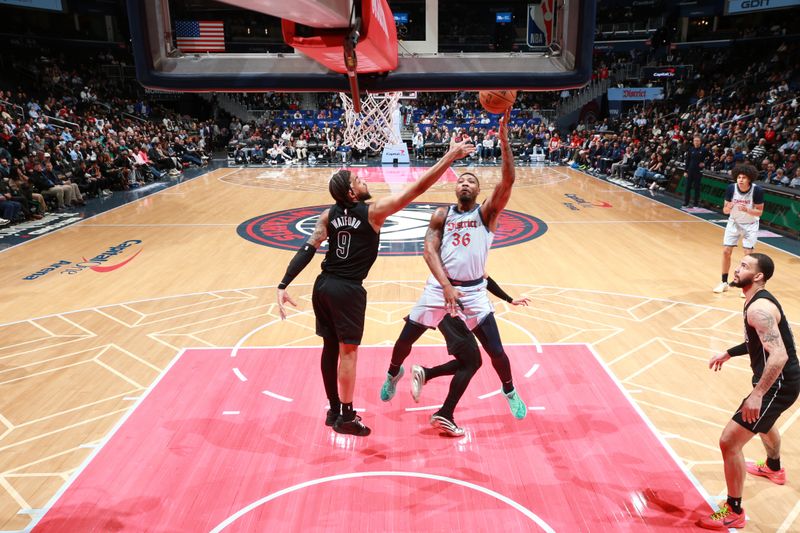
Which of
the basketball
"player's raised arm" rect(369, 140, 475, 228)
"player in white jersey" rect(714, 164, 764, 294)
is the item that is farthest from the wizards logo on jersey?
"player's raised arm" rect(369, 140, 475, 228)

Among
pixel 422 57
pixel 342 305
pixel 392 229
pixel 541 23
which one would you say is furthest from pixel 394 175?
pixel 541 23

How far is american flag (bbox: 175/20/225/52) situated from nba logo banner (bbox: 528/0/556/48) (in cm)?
175

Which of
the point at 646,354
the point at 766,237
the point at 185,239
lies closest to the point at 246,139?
the point at 185,239

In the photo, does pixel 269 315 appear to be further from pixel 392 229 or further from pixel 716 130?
pixel 716 130

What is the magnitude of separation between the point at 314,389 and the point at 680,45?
33.0 metres

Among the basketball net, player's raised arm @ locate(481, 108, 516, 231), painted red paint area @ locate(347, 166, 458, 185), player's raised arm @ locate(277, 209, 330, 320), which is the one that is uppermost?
the basketball net

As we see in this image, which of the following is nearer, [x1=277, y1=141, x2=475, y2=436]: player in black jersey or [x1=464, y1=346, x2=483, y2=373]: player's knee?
[x1=277, y1=141, x2=475, y2=436]: player in black jersey

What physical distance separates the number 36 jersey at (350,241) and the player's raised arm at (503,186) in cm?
89

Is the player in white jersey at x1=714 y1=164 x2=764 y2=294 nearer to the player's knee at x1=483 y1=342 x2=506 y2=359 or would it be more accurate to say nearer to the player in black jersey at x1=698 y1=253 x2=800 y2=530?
the player in black jersey at x1=698 y1=253 x2=800 y2=530

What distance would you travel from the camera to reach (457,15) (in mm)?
4125

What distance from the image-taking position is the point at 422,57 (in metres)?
3.48

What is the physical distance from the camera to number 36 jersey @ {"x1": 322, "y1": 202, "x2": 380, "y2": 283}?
4059 mm

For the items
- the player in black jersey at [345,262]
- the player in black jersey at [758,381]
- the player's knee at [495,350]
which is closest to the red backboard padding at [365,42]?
the player in black jersey at [345,262]

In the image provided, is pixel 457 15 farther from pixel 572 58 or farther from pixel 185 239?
pixel 185 239
